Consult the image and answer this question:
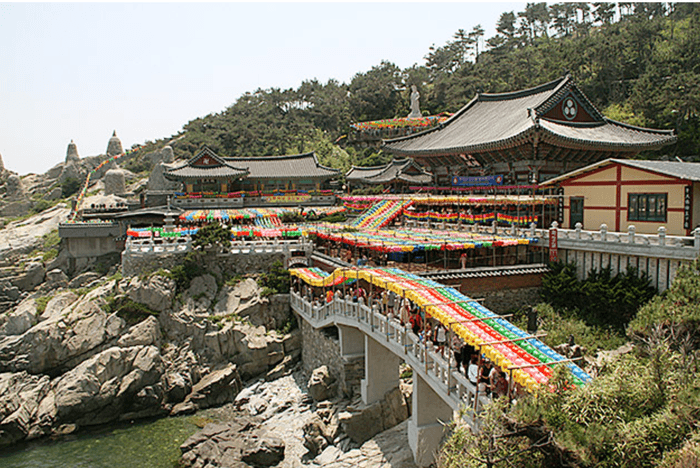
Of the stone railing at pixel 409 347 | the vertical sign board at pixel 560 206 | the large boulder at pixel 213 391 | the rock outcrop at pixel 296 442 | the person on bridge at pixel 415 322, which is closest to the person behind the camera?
the stone railing at pixel 409 347

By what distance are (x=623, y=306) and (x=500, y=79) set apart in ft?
216

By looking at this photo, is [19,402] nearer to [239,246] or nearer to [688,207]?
[239,246]

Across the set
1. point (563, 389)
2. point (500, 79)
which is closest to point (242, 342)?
point (563, 389)

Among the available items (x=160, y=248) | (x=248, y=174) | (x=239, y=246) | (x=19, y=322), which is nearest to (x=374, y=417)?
(x=239, y=246)

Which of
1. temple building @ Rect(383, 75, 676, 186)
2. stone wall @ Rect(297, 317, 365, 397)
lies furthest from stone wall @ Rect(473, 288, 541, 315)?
temple building @ Rect(383, 75, 676, 186)

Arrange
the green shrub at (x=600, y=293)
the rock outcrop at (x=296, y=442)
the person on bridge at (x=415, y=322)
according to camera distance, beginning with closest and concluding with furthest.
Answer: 1. the person on bridge at (x=415, y=322)
2. the rock outcrop at (x=296, y=442)
3. the green shrub at (x=600, y=293)

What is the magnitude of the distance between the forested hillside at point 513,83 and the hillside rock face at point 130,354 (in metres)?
42.0

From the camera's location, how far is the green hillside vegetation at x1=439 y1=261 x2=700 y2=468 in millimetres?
8500

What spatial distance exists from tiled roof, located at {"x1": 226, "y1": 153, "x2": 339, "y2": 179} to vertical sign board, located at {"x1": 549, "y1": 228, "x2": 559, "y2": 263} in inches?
1244

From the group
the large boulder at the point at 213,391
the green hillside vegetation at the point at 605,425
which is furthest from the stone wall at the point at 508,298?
the green hillside vegetation at the point at 605,425

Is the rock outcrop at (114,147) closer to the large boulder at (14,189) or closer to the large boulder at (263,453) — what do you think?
the large boulder at (14,189)

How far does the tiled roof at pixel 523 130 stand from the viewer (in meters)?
34.1

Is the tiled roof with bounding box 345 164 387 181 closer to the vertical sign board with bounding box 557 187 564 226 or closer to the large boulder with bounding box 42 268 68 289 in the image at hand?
the large boulder with bounding box 42 268 68 289

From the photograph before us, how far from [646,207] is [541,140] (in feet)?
30.6
